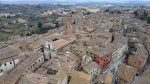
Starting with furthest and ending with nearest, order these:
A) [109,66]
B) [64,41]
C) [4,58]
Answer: [64,41] < [109,66] < [4,58]

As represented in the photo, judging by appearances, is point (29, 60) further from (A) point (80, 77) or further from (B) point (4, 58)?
(A) point (80, 77)

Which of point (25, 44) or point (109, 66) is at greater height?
point (25, 44)

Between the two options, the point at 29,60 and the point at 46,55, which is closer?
the point at 29,60

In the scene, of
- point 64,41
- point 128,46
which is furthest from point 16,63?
point 128,46

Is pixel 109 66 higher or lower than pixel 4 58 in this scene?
lower

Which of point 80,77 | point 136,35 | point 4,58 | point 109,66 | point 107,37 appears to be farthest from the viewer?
point 136,35

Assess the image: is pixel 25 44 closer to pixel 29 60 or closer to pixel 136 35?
pixel 29 60

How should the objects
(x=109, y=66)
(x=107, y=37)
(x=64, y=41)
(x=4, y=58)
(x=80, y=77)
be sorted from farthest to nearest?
(x=107, y=37) → (x=64, y=41) → (x=109, y=66) → (x=4, y=58) → (x=80, y=77)

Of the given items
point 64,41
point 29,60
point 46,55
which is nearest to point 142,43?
point 64,41

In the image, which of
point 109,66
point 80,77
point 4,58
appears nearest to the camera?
point 80,77
